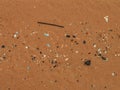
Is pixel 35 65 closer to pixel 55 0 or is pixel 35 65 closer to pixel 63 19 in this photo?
pixel 63 19

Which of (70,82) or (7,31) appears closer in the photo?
(70,82)

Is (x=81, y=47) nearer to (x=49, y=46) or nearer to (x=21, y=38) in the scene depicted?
(x=49, y=46)

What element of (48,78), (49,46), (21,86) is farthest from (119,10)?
(21,86)

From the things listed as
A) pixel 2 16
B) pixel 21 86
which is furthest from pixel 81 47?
pixel 2 16

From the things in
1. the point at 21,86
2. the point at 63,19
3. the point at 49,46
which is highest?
the point at 63,19

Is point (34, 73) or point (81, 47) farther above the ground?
point (81, 47)

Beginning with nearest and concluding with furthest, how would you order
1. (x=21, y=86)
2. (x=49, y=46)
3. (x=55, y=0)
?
(x=21, y=86)
(x=49, y=46)
(x=55, y=0)

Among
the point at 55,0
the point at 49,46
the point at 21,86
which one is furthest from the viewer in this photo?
the point at 55,0
